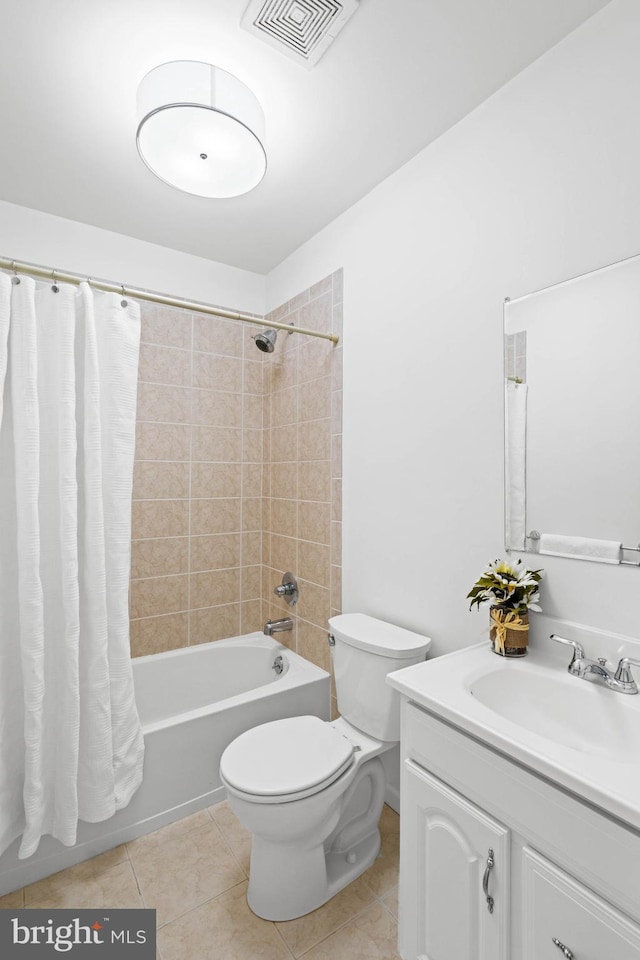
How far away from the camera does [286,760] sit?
1475 mm

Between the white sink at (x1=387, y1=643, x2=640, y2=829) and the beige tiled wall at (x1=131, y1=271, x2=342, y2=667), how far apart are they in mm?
1009

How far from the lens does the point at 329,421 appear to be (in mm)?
2227

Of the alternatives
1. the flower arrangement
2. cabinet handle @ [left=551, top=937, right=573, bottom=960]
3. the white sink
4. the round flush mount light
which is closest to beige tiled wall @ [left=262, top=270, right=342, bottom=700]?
the round flush mount light

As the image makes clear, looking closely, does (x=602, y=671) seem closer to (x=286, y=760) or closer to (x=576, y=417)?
(x=576, y=417)

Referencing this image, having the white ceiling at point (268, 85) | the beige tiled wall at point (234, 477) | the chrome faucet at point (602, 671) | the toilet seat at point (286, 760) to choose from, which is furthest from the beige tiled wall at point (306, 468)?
the chrome faucet at point (602, 671)

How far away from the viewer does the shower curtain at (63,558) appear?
1495 millimetres

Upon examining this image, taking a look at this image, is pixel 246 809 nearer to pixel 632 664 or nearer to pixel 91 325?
pixel 632 664

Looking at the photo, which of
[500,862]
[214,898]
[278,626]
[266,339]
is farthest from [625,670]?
[266,339]

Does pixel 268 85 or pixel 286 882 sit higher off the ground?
pixel 268 85

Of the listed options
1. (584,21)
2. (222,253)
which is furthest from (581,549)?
(222,253)

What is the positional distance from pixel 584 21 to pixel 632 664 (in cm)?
165

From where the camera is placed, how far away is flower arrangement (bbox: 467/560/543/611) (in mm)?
1277

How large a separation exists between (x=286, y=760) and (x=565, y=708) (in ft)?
2.79

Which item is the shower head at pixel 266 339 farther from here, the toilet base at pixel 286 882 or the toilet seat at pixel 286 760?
the toilet base at pixel 286 882
